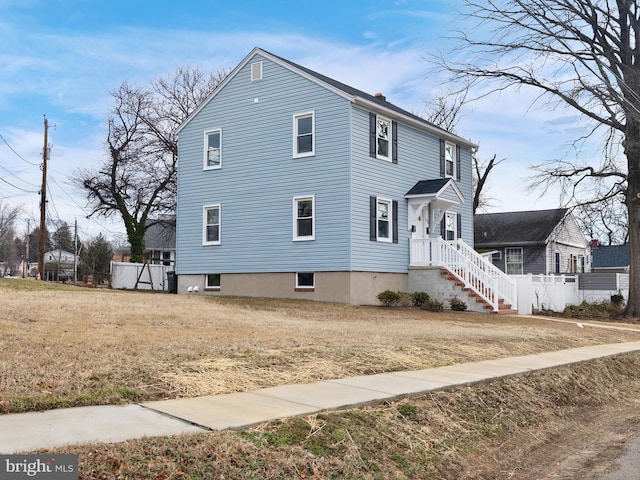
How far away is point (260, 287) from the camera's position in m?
23.4

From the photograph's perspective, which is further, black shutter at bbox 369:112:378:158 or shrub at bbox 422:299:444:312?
black shutter at bbox 369:112:378:158

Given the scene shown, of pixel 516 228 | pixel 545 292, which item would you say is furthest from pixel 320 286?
pixel 516 228

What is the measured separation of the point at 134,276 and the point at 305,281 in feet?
48.1

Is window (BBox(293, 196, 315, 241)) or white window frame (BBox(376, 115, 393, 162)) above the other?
white window frame (BBox(376, 115, 393, 162))

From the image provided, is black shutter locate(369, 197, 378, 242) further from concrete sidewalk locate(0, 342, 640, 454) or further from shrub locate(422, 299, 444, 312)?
concrete sidewalk locate(0, 342, 640, 454)

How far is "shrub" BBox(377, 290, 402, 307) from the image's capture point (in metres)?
21.2

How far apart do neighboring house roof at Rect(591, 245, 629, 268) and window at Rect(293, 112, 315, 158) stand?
31.5m

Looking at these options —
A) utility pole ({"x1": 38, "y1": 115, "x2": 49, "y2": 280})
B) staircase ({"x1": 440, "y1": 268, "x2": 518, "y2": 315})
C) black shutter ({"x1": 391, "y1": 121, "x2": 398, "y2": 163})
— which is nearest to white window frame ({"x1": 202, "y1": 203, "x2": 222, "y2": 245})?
black shutter ({"x1": 391, "y1": 121, "x2": 398, "y2": 163})

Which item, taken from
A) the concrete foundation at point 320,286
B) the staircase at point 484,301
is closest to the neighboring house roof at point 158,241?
the concrete foundation at point 320,286

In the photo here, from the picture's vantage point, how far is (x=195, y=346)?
9.02m

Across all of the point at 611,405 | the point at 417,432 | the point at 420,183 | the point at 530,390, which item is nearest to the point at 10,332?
the point at 417,432

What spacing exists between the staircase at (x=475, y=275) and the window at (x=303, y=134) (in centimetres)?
529

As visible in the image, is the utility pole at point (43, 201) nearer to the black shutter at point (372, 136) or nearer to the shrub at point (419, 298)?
the black shutter at point (372, 136)

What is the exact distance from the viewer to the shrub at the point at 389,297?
2120cm
